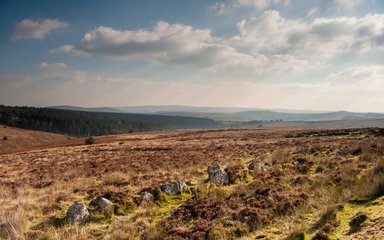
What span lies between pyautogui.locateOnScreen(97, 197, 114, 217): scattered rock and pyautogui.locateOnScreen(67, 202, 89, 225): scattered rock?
663 millimetres

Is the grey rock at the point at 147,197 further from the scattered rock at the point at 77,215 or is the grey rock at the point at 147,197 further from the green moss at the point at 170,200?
the scattered rock at the point at 77,215

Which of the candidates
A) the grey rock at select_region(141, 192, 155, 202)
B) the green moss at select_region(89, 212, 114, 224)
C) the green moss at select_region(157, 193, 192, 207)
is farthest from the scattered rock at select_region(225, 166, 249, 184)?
the green moss at select_region(89, 212, 114, 224)

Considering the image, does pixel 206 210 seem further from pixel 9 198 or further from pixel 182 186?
pixel 9 198

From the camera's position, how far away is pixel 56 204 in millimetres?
11898

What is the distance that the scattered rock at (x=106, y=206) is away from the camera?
1042 cm

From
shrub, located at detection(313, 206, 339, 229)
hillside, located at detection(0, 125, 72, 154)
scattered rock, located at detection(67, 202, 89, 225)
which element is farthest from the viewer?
hillside, located at detection(0, 125, 72, 154)

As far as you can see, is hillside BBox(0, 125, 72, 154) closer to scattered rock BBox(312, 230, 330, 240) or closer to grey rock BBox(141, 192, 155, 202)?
grey rock BBox(141, 192, 155, 202)

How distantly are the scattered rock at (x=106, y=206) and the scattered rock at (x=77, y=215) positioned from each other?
66 centimetres

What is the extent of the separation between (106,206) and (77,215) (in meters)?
1.16

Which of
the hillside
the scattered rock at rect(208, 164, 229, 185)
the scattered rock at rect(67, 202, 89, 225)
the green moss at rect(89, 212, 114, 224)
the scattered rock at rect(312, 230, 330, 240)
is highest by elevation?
the scattered rock at rect(312, 230, 330, 240)

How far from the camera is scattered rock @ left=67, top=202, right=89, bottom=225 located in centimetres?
973

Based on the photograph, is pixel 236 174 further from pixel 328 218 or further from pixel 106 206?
pixel 328 218

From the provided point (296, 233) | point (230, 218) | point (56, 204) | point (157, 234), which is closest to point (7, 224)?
point (56, 204)

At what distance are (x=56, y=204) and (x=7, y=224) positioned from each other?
9.43 ft
